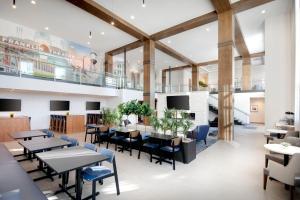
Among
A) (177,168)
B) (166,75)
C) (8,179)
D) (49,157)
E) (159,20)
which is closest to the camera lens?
(8,179)

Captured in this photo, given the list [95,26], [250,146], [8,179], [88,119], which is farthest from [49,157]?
[88,119]

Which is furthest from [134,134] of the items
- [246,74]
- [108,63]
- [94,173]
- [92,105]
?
[246,74]

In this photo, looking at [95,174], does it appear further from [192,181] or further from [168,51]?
[168,51]

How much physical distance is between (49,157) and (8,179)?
53 cm

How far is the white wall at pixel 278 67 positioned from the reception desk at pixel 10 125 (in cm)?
1106

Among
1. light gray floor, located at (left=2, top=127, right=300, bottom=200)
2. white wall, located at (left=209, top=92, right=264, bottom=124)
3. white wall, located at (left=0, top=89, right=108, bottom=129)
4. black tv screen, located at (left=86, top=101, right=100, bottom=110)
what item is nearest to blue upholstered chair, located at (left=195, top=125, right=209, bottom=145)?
light gray floor, located at (left=2, top=127, right=300, bottom=200)

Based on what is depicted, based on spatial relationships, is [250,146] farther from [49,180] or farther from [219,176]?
[49,180]

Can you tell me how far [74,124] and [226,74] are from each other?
8003mm

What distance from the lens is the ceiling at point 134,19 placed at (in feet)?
22.9

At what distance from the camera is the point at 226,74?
7.22 meters

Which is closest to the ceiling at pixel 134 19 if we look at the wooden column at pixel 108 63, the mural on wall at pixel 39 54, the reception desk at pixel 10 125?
the mural on wall at pixel 39 54

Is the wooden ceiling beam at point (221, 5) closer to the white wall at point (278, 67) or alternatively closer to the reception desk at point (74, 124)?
the white wall at point (278, 67)

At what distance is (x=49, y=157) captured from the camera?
2.64 m

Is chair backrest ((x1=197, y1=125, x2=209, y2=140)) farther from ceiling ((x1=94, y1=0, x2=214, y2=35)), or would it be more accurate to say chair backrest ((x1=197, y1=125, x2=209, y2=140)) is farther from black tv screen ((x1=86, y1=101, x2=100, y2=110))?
black tv screen ((x1=86, y1=101, x2=100, y2=110))
